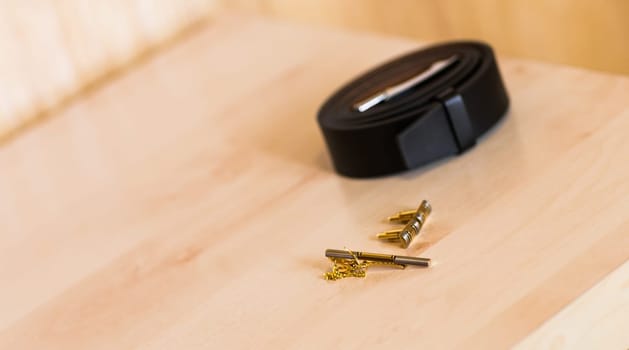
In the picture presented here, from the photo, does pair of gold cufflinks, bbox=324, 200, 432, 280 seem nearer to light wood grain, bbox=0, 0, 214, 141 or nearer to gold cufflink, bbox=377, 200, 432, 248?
gold cufflink, bbox=377, 200, 432, 248

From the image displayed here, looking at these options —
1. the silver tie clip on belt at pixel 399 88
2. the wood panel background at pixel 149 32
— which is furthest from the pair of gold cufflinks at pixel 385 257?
the wood panel background at pixel 149 32

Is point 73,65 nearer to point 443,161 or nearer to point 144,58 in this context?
point 144,58

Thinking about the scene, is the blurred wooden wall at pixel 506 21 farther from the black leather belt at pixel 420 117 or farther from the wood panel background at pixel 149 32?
the black leather belt at pixel 420 117

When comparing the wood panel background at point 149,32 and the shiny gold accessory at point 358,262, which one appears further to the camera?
the wood panel background at point 149,32

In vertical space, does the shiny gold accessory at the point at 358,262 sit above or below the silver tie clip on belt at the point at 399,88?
below

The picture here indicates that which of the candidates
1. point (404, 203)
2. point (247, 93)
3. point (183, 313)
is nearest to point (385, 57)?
point (247, 93)

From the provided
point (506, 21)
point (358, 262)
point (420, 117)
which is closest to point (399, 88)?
point (420, 117)
